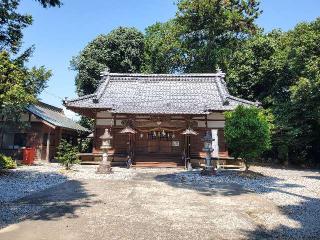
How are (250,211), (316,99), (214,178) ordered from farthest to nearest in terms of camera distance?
1. (316,99)
2. (214,178)
3. (250,211)

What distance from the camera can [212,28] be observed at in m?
40.3

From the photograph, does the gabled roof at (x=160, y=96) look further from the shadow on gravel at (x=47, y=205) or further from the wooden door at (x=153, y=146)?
the shadow on gravel at (x=47, y=205)

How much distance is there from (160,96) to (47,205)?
1805 centimetres

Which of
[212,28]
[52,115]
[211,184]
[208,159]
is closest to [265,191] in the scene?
[211,184]

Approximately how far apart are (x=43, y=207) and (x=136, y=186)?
510 centimetres

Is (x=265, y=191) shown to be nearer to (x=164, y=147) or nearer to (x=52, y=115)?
(x=164, y=147)

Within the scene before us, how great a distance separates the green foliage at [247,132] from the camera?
18.1m

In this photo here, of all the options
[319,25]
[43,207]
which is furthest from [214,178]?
[319,25]

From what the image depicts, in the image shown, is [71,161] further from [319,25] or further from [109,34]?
[109,34]

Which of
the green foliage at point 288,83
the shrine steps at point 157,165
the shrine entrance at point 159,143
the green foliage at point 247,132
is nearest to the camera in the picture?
the green foliage at point 247,132

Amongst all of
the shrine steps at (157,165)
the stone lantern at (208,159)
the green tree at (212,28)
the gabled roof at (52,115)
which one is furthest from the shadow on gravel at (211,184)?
the green tree at (212,28)

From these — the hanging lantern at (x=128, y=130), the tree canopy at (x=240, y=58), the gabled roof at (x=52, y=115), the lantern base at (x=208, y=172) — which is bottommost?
the lantern base at (x=208, y=172)

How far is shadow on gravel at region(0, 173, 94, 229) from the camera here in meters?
8.69

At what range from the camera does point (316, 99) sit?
76.2 ft
